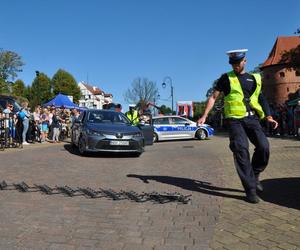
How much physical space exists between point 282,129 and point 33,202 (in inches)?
817

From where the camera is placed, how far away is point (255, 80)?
693 cm

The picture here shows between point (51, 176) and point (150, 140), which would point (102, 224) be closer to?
point (51, 176)

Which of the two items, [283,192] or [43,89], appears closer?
[283,192]

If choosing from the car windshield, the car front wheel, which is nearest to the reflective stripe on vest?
the car front wheel

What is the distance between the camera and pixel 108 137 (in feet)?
44.1

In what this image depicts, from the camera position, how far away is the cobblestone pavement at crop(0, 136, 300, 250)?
15.6ft

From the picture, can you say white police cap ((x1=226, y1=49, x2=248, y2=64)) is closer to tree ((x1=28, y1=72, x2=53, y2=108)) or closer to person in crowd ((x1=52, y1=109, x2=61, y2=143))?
person in crowd ((x1=52, y1=109, x2=61, y2=143))

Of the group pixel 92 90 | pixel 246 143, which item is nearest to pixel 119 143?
pixel 246 143

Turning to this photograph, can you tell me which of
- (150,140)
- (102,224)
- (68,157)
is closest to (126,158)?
(68,157)

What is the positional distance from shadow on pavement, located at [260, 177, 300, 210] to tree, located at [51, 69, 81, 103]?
96.7m

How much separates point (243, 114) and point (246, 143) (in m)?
0.43

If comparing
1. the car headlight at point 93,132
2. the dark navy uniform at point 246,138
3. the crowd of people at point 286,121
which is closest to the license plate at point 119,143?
the car headlight at point 93,132

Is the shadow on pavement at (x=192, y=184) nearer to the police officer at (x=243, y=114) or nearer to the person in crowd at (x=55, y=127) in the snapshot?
the police officer at (x=243, y=114)

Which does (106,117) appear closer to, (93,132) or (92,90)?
(93,132)
